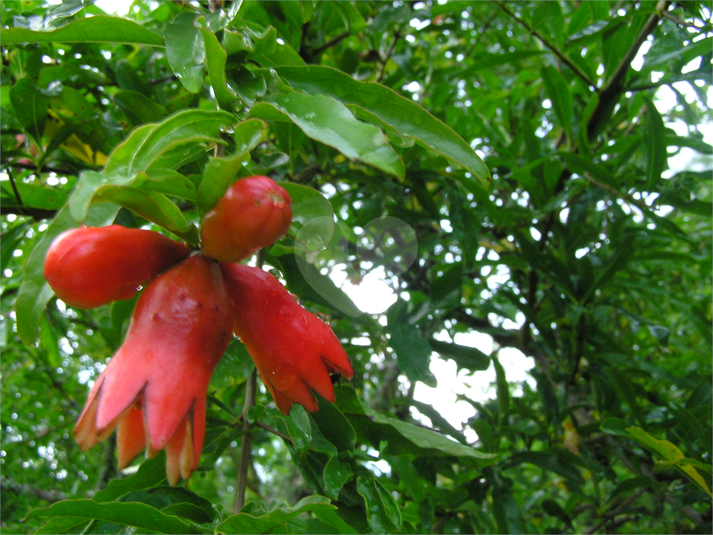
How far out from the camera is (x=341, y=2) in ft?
3.70

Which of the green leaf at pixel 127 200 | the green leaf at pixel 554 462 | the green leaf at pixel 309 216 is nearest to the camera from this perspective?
the green leaf at pixel 127 200

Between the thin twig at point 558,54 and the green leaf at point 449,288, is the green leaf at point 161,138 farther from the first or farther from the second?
the thin twig at point 558,54

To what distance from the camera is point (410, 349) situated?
3.59 ft

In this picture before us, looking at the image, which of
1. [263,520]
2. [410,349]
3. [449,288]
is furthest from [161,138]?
[449,288]

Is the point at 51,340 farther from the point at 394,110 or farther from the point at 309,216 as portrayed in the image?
the point at 394,110

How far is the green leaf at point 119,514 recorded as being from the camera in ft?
2.07

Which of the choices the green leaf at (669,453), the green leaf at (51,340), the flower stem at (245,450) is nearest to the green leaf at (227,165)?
the flower stem at (245,450)

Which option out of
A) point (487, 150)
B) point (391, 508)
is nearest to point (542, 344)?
point (487, 150)

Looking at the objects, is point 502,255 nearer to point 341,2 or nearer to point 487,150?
point 487,150

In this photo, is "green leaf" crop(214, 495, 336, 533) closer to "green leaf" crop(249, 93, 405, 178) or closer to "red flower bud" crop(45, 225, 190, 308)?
"red flower bud" crop(45, 225, 190, 308)

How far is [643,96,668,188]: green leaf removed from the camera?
3.92 ft

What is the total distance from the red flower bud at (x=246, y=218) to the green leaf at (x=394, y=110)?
0.13 meters

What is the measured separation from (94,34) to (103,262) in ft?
0.98

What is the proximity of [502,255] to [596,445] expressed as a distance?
66 centimetres
